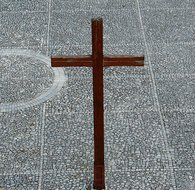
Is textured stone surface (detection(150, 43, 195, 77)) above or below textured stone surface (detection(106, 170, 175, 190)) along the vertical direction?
below

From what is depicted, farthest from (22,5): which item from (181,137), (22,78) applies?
(181,137)

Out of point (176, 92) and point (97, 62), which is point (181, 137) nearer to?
point (176, 92)

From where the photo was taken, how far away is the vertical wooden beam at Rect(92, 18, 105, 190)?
514 centimetres

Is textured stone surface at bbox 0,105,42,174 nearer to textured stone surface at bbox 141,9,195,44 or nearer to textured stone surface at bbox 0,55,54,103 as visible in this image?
textured stone surface at bbox 0,55,54,103

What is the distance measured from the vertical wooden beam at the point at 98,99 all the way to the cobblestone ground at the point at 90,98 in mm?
259

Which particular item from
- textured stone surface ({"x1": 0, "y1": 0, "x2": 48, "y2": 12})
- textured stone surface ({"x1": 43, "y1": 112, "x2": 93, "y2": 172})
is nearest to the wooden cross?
textured stone surface ({"x1": 43, "y1": 112, "x2": 93, "y2": 172})

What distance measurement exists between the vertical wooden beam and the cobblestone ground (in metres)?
0.26

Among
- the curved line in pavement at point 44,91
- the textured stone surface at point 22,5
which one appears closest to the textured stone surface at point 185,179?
the curved line in pavement at point 44,91

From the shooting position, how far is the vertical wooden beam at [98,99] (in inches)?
202

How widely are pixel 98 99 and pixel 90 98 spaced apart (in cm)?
221

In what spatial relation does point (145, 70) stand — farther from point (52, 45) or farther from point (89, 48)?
point (52, 45)

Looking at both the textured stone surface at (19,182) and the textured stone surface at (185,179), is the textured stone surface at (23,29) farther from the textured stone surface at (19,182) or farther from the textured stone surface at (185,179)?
the textured stone surface at (185,179)

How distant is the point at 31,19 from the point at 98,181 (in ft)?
15.5

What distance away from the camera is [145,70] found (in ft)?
27.4
